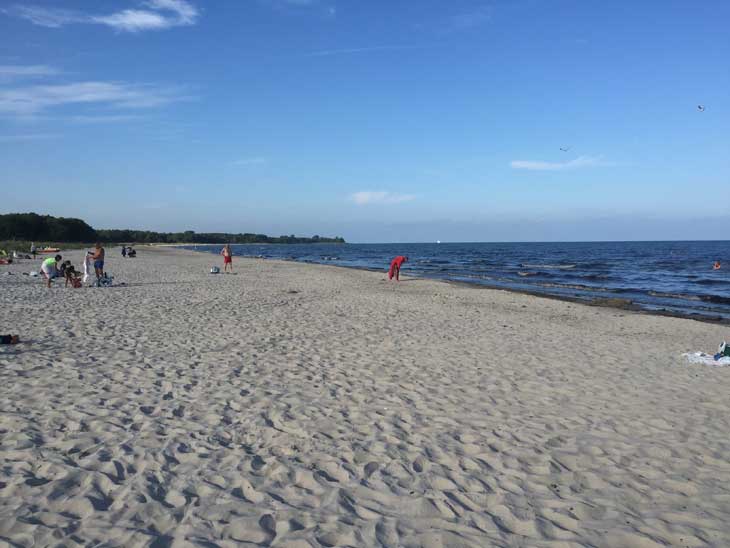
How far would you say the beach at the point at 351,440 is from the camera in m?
3.51

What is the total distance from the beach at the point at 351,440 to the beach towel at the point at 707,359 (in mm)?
356

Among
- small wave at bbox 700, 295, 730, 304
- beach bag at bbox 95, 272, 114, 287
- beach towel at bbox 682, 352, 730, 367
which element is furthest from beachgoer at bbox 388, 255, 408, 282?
beach towel at bbox 682, 352, 730, 367

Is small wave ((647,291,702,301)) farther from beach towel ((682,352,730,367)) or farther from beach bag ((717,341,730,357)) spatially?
beach bag ((717,341,730,357))

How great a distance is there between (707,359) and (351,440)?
7.56 m

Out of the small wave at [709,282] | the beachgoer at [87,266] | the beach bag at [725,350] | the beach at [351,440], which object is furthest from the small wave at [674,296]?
the beachgoer at [87,266]

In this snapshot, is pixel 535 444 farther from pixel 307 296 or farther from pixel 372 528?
pixel 307 296

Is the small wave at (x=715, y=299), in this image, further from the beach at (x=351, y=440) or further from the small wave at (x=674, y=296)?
the beach at (x=351, y=440)

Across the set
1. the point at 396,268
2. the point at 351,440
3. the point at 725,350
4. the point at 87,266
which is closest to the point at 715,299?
the point at 725,350

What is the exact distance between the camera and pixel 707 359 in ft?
29.8

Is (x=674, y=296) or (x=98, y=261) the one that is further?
(x=674, y=296)

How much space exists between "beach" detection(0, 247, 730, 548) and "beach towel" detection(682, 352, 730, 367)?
0.36 m

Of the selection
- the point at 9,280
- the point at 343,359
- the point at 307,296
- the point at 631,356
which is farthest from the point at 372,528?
the point at 9,280

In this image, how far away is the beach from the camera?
138 inches

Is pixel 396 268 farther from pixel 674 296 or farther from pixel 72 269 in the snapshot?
pixel 72 269
